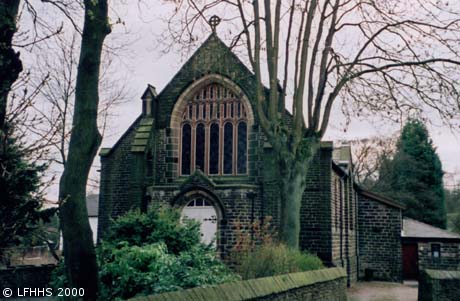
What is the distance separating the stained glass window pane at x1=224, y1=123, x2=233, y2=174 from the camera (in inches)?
952

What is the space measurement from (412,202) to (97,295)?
40239 millimetres

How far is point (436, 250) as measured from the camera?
3020 centimetres

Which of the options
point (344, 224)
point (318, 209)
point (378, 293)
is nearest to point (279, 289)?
point (318, 209)

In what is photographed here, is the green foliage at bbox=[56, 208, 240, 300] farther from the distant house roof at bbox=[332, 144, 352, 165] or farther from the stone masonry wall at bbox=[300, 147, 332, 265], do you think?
the distant house roof at bbox=[332, 144, 352, 165]

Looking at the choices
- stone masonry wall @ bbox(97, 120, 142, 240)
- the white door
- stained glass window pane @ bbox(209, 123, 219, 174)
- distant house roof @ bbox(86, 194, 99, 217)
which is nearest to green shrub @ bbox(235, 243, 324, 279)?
the white door

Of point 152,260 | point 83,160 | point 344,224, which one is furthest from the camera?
point 344,224

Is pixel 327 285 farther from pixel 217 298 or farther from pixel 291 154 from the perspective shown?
pixel 217 298

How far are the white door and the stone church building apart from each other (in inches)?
1.6

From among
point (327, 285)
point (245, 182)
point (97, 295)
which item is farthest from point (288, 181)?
point (97, 295)

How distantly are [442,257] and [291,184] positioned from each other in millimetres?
17395

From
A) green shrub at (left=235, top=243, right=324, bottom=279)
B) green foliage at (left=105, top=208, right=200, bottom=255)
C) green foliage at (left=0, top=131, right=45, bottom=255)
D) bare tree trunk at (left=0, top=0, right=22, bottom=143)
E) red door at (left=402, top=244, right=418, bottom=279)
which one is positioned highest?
bare tree trunk at (left=0, top=0, right=22, bottom=143)

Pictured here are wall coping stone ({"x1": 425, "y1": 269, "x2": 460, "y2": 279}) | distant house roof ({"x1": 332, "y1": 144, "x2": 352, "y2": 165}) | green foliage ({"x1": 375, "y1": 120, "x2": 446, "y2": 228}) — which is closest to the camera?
wall coping stone ({"x1": 425, "y1": 269, "x2": 460, "y2": 279})

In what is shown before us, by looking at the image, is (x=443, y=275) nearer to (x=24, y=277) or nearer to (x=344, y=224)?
(x=344, y=224)

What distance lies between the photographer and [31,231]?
7477mm
